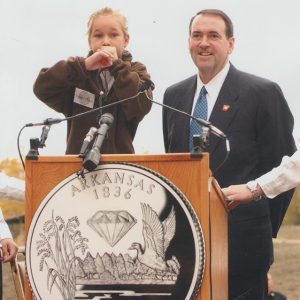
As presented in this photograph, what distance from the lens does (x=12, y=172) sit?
22.4 ft

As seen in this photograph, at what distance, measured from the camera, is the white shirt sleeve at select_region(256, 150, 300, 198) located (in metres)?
3.41

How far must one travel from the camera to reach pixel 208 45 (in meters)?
3.88

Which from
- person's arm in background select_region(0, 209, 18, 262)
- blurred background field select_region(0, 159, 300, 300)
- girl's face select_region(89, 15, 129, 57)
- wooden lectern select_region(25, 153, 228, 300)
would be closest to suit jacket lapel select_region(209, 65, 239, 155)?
girl's face select_region(89, 15, 129, 57)

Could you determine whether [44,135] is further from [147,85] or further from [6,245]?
[6,245]

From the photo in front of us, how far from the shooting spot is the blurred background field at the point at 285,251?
260 inches

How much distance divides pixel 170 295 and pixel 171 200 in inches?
12.0

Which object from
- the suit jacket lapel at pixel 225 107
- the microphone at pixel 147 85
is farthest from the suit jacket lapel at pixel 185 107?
the microphone at pixel 147 85

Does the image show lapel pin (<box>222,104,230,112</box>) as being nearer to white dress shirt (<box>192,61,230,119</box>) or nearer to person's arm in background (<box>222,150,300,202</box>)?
white dress shirt (<box>192,61,230,119</box>)

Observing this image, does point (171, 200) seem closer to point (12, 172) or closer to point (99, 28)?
point (99, 28)

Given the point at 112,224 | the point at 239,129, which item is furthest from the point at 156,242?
the point at 239,129

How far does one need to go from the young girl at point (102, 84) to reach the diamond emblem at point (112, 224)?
77cm

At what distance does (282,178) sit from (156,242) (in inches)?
35.5

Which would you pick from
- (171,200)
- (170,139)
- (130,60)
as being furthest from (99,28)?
(171,200)

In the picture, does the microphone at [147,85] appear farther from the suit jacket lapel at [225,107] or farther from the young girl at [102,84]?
the suit jacket lapel at [225,107]
